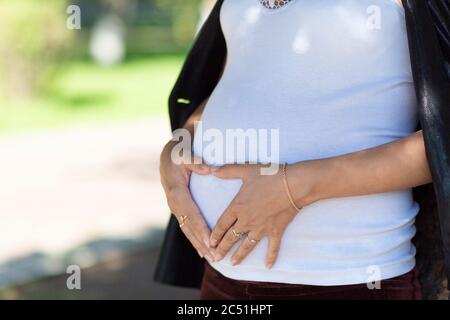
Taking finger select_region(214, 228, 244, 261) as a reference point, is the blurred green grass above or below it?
below

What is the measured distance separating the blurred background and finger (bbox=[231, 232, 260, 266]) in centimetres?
178

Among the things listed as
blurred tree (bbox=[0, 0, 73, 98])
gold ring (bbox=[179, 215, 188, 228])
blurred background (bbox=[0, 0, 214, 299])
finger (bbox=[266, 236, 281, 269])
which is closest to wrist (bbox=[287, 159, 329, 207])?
finger (bbox=[266, 236, 281, 269])

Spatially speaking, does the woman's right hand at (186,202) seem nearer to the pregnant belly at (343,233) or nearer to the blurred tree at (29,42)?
the pregnant belly at (343,233)

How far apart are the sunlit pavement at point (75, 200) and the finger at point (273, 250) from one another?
3.53 m

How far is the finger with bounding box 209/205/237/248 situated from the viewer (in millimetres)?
2197

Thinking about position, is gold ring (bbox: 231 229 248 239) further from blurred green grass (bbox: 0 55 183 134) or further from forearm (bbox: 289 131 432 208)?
blurred green grass (bbox: 0 55 183 134)

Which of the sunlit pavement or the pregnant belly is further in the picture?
the sunlit pavement

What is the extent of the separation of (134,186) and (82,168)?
0.87m

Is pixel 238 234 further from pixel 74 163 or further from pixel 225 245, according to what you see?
pixel 74 163

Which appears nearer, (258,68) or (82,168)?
(258,68)
